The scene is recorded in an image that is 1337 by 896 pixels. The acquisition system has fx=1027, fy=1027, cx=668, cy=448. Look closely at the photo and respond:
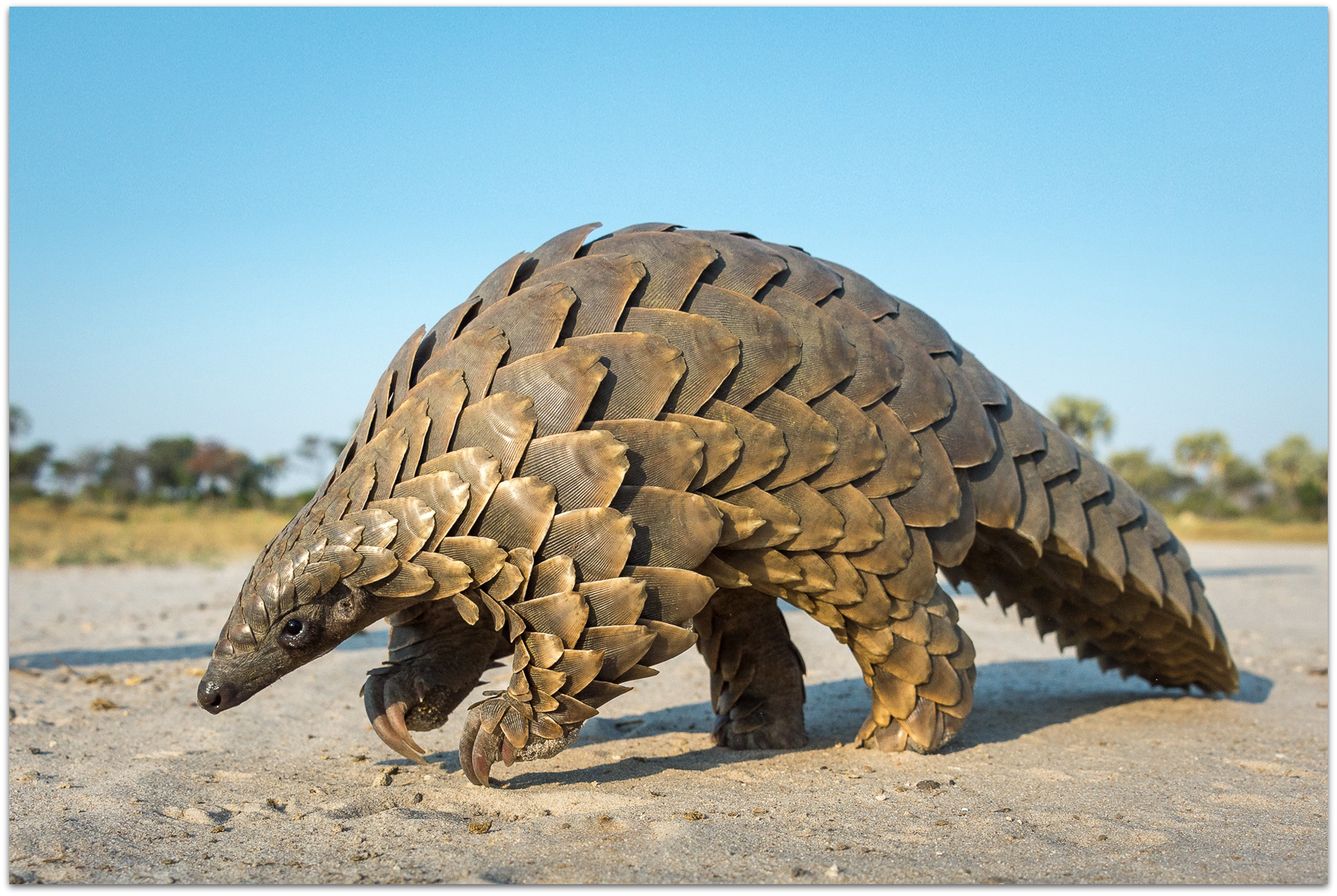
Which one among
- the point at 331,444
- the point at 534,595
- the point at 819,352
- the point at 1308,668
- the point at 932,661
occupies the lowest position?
the point at 1308,668

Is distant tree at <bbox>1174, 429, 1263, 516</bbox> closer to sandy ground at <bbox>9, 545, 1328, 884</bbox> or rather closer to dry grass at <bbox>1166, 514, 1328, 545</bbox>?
dry grass at <bbox>1166, 514, 1328, 545</bbox>

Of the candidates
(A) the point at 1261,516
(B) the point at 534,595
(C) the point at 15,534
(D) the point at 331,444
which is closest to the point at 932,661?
(B) the point at 534,595

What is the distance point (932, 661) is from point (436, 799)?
7.67 feet

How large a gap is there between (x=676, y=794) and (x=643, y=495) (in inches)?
51.9

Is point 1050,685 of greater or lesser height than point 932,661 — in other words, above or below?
below

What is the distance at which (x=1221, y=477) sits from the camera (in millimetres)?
→ 65062

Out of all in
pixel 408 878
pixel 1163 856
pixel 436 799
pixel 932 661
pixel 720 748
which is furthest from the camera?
pixel 720 748

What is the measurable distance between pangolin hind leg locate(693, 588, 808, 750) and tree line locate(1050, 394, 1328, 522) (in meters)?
39.8

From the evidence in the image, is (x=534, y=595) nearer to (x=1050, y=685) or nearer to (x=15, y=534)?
(x=1050, y=685)

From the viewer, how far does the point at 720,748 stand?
5.40 m

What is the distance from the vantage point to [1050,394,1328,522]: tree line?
1810 inches

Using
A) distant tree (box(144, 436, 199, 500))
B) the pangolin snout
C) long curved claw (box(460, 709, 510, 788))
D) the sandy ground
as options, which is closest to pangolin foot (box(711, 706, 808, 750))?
the sandy ground

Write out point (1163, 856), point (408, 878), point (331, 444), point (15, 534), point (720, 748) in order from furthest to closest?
1. point (331, 444)
2. point (15, 534)
3. point (720, 748)
4. point (1163, 856)
5. point (408, 878)

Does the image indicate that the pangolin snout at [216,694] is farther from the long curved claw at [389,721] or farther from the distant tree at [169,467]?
the distant tree at [169,467]
